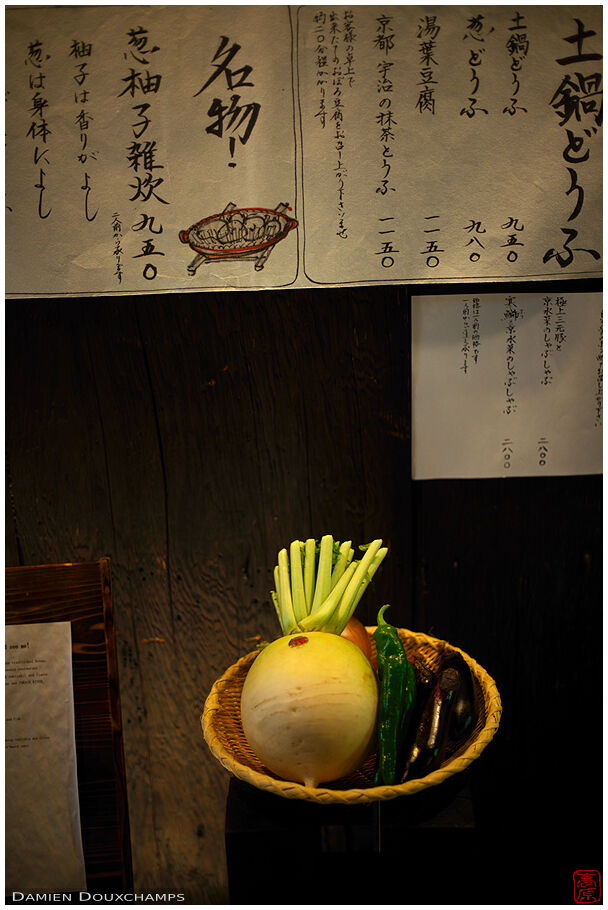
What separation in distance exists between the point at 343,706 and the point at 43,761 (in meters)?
0.91

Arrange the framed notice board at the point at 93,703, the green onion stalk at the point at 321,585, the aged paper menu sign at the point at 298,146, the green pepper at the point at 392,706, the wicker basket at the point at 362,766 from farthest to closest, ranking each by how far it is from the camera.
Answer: the aged paper menu sign at the point at 298,146 < the framed notice board at the point at 93,703 < the green onion stalk at the point at 321,585 < the green pepper at the point at 392,706 < the wicker basket at the point at 362,766

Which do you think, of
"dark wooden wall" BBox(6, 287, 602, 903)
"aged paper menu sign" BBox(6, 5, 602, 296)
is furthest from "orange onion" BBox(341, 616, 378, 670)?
"aged paper menu sign" BBox(6, 5, 602, 296)

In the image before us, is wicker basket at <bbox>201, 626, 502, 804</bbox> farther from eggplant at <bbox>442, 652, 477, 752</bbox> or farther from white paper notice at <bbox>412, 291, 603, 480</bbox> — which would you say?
white paper notice at <bbox>412, 291, 603, 480</bbox>

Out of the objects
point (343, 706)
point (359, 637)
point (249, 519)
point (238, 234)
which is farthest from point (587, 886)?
point (238, 234)

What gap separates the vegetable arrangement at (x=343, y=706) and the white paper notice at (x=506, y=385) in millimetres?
664

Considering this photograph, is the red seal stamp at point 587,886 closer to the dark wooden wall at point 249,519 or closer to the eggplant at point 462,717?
the dark wooden wall at point 249,519

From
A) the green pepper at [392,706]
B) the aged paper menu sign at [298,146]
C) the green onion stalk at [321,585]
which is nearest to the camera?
the green pepper at [392,706]

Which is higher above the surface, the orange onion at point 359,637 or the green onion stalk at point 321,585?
the green onion stalk at point 321,585

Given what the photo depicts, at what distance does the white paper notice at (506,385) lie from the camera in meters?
1.84

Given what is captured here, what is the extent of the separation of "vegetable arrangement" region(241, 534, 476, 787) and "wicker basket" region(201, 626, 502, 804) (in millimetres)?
44

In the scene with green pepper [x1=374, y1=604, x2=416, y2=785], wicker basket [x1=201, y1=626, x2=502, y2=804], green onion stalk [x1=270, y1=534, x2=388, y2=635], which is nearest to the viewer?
wicker basket [x1=201, y1=626, x2=502, y2=804]

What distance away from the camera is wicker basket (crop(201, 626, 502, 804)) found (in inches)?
45.6

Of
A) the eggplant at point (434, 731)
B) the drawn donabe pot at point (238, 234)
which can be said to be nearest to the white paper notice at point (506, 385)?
the drawn donabe pot at point (238, 234)

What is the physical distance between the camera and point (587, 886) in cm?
192
